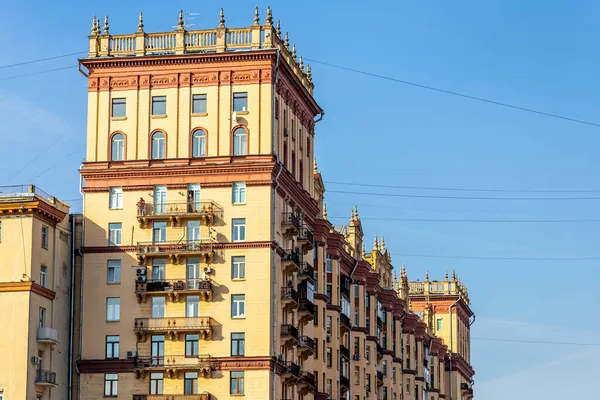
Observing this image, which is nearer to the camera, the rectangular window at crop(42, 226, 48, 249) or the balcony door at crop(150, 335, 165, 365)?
the rectangular window at crop(42, 226, 48, 249)

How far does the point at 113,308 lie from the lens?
96.9m

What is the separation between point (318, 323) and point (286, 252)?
41.3ft

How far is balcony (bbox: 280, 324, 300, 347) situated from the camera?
9631 centimetres

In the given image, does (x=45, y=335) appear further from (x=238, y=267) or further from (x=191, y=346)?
(x=238, y=267)

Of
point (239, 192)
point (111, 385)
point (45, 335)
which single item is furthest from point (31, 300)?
point (239, 192)

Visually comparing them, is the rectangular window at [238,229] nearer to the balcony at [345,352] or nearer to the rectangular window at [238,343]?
the rectangular window at [238,343]

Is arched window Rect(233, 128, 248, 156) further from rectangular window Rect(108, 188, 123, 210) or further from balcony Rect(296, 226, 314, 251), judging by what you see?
rectangular window Rect(108, 188, 123, 210)

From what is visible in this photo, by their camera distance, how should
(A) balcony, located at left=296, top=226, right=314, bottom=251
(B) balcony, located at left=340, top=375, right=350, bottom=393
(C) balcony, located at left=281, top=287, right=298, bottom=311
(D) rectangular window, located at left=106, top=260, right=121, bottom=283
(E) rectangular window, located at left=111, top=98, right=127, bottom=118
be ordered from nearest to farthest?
(C) balcony, located at left=281, top=287, right=298, bottom=311 → (D) rectangular window, located at left=106, top=260, right=121, bottom=283 → (E) rectangular window, located at left=111, top=98, right=127, bottom=118 → (A) balcony, located at left=296, top=226, right=314, bottom=251 → (B) balcony, located at left=340, top=375, right=350, bottom=393

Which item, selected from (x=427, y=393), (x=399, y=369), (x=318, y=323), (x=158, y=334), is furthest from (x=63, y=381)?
(x=427, y=393)

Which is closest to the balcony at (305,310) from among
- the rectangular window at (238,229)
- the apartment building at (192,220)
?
the apartment building at (192,220)

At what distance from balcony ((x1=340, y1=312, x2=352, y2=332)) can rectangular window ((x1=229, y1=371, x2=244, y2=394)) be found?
26.0m

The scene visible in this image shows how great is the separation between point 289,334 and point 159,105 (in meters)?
17.8

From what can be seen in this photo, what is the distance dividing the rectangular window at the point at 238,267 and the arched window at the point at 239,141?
7.02 m

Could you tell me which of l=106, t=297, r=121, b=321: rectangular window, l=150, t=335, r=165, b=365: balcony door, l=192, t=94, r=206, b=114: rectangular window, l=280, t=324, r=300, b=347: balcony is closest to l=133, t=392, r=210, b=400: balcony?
l=150, t=335, r=165, b=365: balcony door
